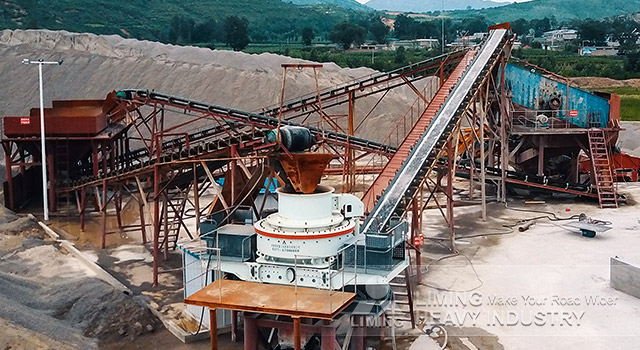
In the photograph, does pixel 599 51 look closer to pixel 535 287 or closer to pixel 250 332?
pixel 535 287

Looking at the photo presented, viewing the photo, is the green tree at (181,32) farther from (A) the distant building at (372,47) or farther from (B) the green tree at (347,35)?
(A) the distant building at (372,47)

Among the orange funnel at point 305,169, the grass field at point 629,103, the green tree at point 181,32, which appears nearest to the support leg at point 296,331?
the orange funnel at point 305,169

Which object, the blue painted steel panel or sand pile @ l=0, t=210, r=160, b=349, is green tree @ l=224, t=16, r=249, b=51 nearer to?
the blue painted steel panel

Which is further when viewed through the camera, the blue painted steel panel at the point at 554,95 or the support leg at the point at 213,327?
the blue painted steel panel at the point at 554,95

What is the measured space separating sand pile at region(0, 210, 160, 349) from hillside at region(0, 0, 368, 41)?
292 ft

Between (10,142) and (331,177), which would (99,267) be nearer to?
(10,142)

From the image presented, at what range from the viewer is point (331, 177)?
42594 mm

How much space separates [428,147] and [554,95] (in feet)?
51.6

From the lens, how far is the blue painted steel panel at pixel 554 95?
34594 mm

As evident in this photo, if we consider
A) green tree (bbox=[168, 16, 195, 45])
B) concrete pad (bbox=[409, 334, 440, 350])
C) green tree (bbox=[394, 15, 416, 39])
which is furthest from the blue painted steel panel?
green tree (bbox=[394, 15, 416, 39])

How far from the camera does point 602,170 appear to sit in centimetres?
A: 3291

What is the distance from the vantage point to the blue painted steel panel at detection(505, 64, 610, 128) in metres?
34.6

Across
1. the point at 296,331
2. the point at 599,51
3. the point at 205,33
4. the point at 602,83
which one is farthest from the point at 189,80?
the point at 599,51

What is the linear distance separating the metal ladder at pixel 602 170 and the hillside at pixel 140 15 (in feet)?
302
